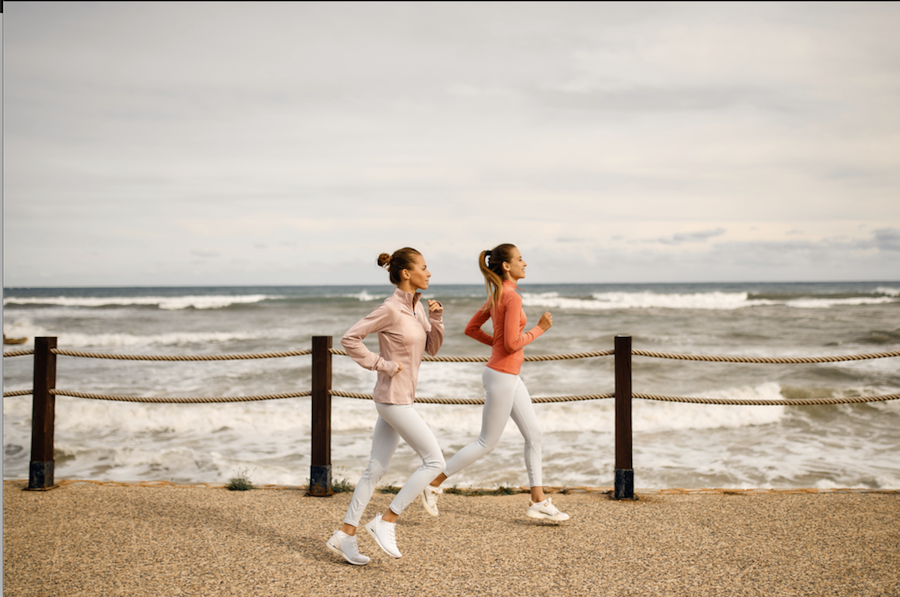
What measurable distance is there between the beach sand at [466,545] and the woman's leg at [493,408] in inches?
22.6

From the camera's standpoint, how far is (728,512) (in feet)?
14.2

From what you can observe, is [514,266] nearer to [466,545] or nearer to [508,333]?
[508,333]

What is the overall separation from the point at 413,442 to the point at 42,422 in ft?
11.5

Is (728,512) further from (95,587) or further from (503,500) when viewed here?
(95,587)

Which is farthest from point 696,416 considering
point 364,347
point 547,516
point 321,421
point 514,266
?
point 364,347

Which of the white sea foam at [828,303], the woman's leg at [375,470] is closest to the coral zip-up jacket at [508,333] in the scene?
the woman's leg at [375,470]

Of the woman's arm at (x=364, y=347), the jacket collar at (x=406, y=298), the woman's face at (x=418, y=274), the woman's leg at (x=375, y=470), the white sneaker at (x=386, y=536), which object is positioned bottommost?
the white sneaker at (x=386, y=536)

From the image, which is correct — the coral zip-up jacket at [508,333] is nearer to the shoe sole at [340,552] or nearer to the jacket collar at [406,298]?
the jacket collar at [406,298]

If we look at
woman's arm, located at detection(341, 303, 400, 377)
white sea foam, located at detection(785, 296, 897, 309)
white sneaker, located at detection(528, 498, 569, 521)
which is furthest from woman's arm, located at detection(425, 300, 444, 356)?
white sea foam, located at detection(785, 296, 897, 309)

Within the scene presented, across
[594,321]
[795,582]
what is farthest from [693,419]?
[594,321]

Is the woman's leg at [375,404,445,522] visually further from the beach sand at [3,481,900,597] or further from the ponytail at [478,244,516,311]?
the ponytail at [478,244,516,311]

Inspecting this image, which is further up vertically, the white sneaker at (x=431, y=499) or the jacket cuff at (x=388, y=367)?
the jacket cuff at (x=388, y=367)

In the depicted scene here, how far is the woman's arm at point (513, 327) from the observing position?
3.64m

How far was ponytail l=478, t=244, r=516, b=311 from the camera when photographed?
374 cm
